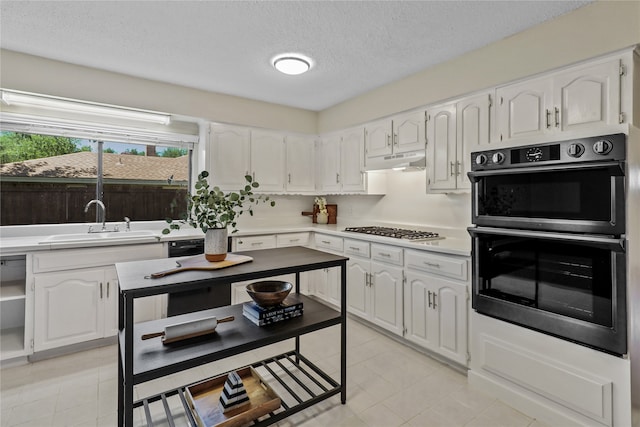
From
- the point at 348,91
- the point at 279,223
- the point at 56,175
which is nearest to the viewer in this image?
the point at 56,175

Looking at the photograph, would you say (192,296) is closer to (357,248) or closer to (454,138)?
(357,248)

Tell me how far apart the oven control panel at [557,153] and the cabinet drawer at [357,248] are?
130 cm

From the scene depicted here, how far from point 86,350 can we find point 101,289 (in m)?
0.53

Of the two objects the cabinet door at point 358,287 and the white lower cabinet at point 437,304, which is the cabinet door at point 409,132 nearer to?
the white lower cabinet at point 437,304

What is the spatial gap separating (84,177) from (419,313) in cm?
349

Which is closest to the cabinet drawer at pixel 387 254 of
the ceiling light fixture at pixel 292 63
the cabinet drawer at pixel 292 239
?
the cabinet drawer at pixel 292 239

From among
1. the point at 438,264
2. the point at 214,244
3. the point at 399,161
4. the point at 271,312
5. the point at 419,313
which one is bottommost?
the point at 419,313

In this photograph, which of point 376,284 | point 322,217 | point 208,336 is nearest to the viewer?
point 208,336

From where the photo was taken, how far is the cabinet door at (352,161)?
3.65 meters

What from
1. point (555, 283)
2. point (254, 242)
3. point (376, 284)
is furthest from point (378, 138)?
point (555, 283)

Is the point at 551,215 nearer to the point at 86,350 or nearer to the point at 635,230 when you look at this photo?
the point at 635,230

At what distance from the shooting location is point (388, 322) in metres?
2.88

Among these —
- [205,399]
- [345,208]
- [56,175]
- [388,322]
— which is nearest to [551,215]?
[388,322]

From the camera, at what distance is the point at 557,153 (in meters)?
1.72
